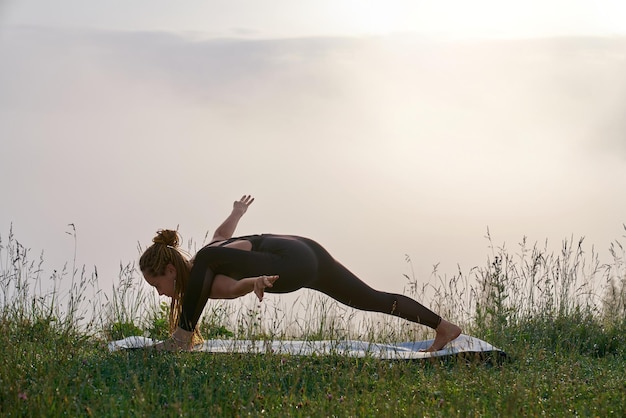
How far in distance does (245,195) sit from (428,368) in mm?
2125

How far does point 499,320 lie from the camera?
7.69 metres

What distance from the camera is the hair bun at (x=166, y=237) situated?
255 inches

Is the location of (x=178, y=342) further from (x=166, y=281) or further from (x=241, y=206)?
(x=241, y=206)

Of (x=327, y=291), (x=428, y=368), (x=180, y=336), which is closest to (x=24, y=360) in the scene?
(x=180, y=336)

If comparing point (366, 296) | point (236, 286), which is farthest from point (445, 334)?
point (236, 286)

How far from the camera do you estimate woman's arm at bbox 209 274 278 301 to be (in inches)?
227

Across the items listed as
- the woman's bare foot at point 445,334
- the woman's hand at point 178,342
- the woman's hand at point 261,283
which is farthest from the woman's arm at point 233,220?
the woman's bare foot at point 445,334

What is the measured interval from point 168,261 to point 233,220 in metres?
0.91

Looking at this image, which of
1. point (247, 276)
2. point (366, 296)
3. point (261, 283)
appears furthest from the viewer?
point (366, 296)

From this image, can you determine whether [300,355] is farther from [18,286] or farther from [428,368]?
[18,286]

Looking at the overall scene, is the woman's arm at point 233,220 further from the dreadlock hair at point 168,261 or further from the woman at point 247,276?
the dreadlock hair at point 168,261

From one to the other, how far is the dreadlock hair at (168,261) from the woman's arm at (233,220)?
2.07ft

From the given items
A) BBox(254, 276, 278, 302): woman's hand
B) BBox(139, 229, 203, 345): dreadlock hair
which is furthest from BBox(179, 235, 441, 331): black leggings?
BBox(254, 276, 278, 302): woman's hand

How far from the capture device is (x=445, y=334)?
6.87 metres
